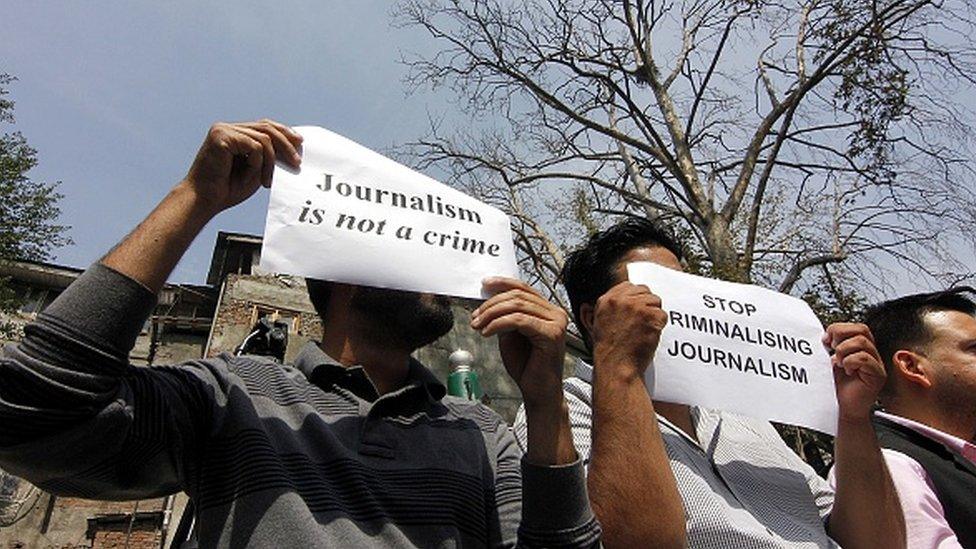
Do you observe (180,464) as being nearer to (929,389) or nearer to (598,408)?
(598,408)

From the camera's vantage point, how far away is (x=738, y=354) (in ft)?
6.82

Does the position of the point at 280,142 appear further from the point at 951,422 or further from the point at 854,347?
the point at 951,422

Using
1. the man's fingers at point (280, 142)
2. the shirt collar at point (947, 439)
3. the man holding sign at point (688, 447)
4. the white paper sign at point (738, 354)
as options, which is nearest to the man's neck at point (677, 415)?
the man holding sign at point (688, 447)

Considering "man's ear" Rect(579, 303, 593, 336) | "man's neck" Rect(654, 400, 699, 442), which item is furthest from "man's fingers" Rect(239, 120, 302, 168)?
"man's neck" Rect(654, 400, 699, 442)

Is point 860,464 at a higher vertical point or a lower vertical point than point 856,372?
lower

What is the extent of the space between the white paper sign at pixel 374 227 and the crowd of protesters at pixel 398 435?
71 mm

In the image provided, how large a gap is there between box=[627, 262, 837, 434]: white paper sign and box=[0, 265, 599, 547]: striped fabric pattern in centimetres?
50

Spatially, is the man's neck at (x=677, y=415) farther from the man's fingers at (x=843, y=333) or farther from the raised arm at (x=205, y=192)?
the raised arm at (x=205, y=192)

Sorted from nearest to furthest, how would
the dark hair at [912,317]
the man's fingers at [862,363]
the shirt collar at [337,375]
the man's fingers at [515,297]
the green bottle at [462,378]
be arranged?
the man's fingers at [515,297], the shirt collar at [337,375], the man's fingers at [862,363], the dark hair at [912,317], the green bottle at [462,378]

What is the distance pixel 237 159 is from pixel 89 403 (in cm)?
57

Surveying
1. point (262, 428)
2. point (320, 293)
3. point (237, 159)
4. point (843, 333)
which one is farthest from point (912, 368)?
point (237, 159)

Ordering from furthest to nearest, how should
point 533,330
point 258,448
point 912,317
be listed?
point 912,317, point 533,330, point 258,448

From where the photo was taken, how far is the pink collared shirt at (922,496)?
217 centimetres

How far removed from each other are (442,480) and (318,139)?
32.0 inches
